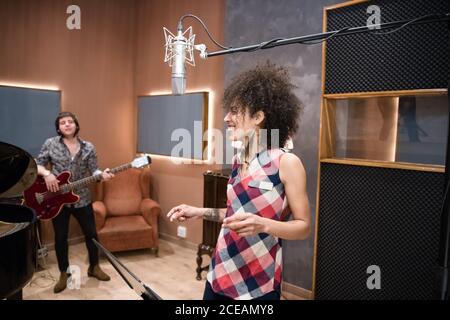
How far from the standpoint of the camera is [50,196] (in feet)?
10.5

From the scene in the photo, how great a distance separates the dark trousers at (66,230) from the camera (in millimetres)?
3295

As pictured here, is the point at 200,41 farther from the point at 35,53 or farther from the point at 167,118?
the point at 35,53

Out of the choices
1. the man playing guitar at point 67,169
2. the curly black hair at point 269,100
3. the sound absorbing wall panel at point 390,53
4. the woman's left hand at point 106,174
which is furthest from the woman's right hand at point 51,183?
the sound absorbing wall panel at point 390,53

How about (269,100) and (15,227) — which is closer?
(269,100)

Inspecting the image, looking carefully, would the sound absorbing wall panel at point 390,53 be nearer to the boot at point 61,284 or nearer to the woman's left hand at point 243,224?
the woman's left hand at point 243,224

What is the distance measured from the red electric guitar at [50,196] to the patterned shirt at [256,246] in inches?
87.0

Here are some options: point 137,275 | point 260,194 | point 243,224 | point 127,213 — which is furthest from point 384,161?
point 127,213

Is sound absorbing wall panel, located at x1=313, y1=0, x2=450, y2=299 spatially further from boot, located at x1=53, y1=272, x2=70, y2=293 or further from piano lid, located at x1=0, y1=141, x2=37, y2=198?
boot, located at x1=53, y1=272, x2=70, y2=293

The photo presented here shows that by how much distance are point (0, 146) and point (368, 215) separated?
89.0 inches

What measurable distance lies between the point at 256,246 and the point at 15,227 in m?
1.42

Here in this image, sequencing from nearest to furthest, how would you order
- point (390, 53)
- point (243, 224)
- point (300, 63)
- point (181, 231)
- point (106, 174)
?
point (243, 224) < point (390, 53) < point (300, 63) < point (106, 174) < point (181, 231)

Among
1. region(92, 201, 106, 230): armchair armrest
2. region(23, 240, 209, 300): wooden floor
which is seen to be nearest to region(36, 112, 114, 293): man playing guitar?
region(23, 240, 209, 300): wooden floor

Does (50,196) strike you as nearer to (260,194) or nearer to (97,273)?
(97,273)

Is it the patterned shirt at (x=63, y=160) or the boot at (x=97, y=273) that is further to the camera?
the boot at (x=97, y=273)
